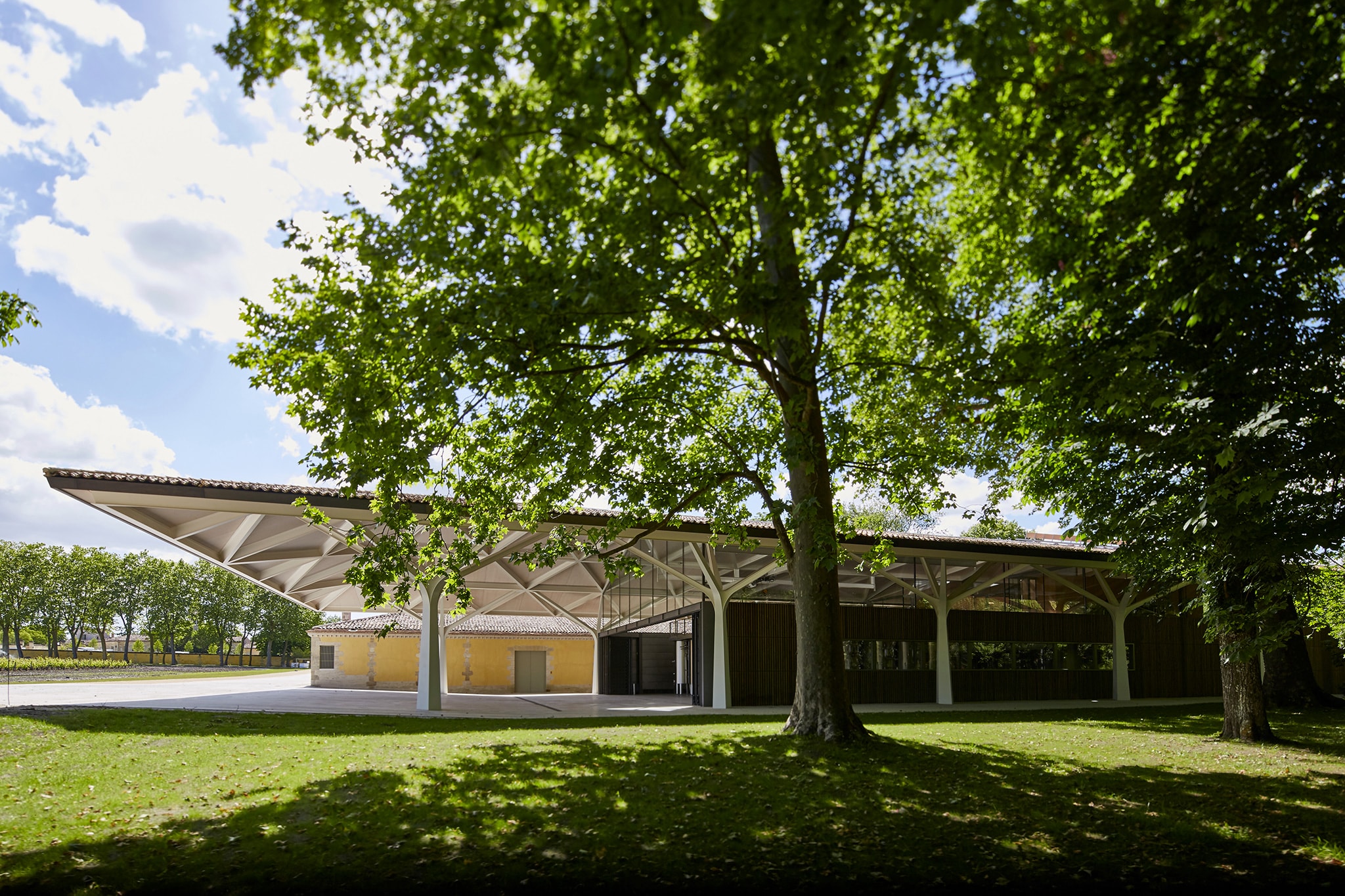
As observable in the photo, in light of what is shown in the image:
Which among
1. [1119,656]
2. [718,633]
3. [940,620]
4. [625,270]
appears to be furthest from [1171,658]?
[625,270]

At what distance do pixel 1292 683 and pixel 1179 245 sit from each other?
1915cm

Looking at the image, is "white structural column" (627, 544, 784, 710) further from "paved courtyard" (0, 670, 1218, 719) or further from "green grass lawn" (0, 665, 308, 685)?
"green grass lawn" (0, 665, 308, 685)

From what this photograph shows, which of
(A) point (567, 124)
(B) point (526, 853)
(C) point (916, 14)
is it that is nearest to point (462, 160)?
(A) point (567, 124)

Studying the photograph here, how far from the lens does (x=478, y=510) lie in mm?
11586

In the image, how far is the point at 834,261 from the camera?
669 centimetres

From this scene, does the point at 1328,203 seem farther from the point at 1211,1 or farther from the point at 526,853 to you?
the point at 526,853

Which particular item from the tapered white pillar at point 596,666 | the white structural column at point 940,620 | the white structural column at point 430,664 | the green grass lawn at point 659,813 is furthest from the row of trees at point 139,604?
the green grass lawn at point 659,813

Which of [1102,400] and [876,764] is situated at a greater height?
[1102,400]

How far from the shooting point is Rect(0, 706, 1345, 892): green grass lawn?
18.1ft

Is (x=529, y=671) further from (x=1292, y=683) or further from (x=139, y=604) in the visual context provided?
(x=139, y=604)

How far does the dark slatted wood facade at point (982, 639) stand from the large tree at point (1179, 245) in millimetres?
12497

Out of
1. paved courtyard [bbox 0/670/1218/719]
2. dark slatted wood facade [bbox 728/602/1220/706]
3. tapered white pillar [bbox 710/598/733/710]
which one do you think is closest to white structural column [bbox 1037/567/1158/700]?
dark slatted wood facade [bbox 728/602/1220/706]

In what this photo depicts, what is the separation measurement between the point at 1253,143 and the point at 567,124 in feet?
17.5

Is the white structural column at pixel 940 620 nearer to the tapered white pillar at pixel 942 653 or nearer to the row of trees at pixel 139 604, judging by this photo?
the tapered white pillar at pixel 942 653
